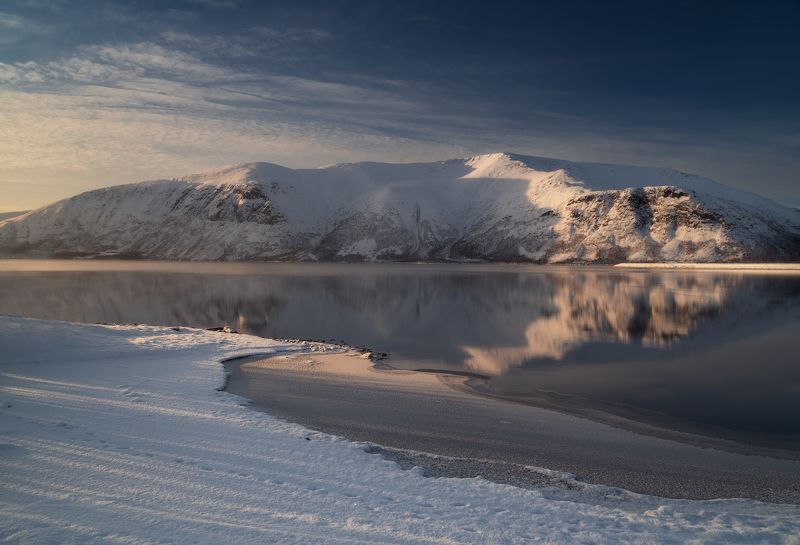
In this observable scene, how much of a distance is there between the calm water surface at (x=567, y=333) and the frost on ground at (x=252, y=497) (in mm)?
7266

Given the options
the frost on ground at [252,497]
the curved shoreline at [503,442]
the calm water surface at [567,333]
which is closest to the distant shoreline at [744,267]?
the calm water surface at [567,333]

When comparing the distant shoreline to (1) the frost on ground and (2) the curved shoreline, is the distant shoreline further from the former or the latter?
(1) the frost on ground

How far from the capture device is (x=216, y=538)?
24.5 feet

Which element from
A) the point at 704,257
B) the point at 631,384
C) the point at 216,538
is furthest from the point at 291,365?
the point at 704,257

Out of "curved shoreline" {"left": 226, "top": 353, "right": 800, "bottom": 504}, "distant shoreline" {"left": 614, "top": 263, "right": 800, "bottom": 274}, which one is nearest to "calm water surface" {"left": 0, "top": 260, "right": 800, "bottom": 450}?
"curved shoreline" {"left": 226, "top": 353, "right": 800, "bottom": 504}

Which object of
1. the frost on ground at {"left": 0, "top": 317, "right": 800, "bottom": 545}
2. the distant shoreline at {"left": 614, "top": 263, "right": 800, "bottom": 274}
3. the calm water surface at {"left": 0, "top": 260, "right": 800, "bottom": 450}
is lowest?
the calm water surface at {"left": 0, "top": 260, "right": 800, "bottom": 450}

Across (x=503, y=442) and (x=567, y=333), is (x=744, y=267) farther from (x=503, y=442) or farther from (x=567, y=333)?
(x=503, y=442)

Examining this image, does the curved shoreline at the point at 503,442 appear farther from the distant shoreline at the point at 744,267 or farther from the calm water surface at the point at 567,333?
the distant shoreline at the point at 744,267

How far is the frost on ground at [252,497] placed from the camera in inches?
307

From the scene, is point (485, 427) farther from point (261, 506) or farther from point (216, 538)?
point (216, 538)

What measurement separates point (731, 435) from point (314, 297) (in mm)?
50872

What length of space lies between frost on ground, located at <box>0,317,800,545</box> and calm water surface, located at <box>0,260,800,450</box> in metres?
7.27

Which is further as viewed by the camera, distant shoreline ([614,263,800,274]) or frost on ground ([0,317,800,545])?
distant shoreline ([614,263,800,274])

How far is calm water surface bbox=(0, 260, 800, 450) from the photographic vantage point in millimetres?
18069
